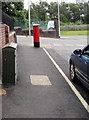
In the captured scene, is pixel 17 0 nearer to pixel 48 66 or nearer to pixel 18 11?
pixel 18 11

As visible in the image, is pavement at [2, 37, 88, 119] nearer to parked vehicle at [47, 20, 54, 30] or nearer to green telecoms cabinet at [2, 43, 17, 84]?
green telecoms cabinet at [2, 43, 17, 84]

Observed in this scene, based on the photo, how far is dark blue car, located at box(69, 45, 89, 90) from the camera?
6.08 meters

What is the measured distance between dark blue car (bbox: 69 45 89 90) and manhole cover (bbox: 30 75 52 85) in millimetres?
837

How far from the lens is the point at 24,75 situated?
8664mm

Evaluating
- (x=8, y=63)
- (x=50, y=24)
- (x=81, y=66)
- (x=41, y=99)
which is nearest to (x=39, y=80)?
(x=8, y=63)

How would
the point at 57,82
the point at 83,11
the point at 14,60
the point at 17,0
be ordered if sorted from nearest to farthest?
the point at 14,60 < the point at 57,82 < the point at 17,0 < the point at 83,11

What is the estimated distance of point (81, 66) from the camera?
21.6 feet

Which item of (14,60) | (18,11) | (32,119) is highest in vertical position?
(18,11)

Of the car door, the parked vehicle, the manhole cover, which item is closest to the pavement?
the manhole cover

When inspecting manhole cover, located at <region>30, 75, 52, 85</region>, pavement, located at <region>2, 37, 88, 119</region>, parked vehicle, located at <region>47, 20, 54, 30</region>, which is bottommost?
pavement, located at <region>2, 37, 88, 119</region>

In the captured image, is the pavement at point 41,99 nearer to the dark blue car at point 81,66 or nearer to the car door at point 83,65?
the dark blue car at point 81,66

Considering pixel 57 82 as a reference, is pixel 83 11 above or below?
above

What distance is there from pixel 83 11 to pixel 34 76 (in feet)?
309

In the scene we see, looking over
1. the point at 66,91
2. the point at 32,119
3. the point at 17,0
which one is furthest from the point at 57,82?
the point at 17,0
